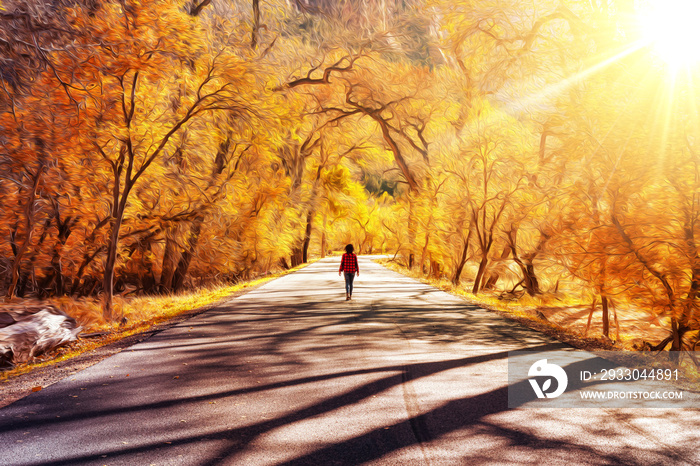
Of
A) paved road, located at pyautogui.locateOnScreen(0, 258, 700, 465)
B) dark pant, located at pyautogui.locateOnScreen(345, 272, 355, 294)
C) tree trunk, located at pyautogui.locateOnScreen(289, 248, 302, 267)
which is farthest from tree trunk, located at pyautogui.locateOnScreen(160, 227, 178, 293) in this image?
tree trunk, located at pyautogui.locateOnScreen(289, 248, 302, 267)

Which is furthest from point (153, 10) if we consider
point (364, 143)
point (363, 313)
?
point (364, 143)

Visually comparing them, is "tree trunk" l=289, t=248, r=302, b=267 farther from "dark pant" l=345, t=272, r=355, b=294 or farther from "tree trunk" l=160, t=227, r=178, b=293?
"dark pant" l=345, t=272, r=355, b=294

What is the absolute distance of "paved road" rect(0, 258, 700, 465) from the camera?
160 inches

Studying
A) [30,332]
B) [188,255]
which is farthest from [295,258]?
[30,332]

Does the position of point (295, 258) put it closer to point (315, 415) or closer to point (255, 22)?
point (255, 22)

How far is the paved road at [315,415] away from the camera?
406 cm

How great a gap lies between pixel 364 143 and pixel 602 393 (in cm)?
3539

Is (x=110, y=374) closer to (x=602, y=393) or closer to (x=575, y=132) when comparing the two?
(x=602, y=393)

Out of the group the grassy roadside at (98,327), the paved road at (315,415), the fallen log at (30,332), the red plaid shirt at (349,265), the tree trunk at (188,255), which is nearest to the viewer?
the paved road at (315,415)

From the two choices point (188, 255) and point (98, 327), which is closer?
point (98, 327)

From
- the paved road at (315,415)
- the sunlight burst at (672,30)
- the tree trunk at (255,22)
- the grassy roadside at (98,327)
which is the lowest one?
the grassy roadside at (98,327)

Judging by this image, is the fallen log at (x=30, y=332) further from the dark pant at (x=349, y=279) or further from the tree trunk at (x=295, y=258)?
the tree trunk at (x=295, y=258)

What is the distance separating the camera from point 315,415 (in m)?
4.95

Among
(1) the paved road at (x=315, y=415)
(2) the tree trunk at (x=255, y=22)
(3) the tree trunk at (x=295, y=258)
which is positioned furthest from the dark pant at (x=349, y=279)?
(3) the tree trunk at (x=295, y=258)
